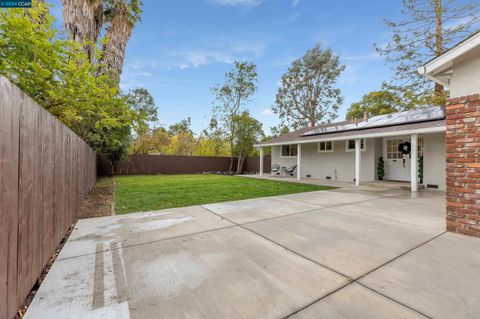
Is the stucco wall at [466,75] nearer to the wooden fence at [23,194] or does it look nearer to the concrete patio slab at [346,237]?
the concrete patio slab at [346,237]

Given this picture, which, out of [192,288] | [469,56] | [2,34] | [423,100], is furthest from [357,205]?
[423,100]

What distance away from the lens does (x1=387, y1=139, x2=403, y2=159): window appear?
1033 cm

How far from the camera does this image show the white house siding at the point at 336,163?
10.9 metres

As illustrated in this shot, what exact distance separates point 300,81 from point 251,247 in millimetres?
25076

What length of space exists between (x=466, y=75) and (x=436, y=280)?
11.2 ft

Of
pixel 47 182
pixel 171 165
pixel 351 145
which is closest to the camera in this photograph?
pixel 47 182

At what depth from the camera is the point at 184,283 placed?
6.89 ft

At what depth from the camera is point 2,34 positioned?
2568 millimetres

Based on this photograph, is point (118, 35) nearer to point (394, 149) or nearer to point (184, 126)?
point (184, 126)

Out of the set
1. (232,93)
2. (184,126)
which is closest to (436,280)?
(232,93)

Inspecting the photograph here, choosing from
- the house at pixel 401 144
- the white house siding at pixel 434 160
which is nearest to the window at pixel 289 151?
the house at pixel 401 144

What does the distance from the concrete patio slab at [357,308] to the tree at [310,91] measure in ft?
79.0

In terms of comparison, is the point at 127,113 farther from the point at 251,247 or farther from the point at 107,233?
the point at 251,247

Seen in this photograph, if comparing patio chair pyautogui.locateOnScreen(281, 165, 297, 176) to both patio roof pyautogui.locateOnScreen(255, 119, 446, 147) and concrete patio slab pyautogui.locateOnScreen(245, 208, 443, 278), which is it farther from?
concrete patio slab pyautogui.locateOnScreen(245, 208, 443, 278)
